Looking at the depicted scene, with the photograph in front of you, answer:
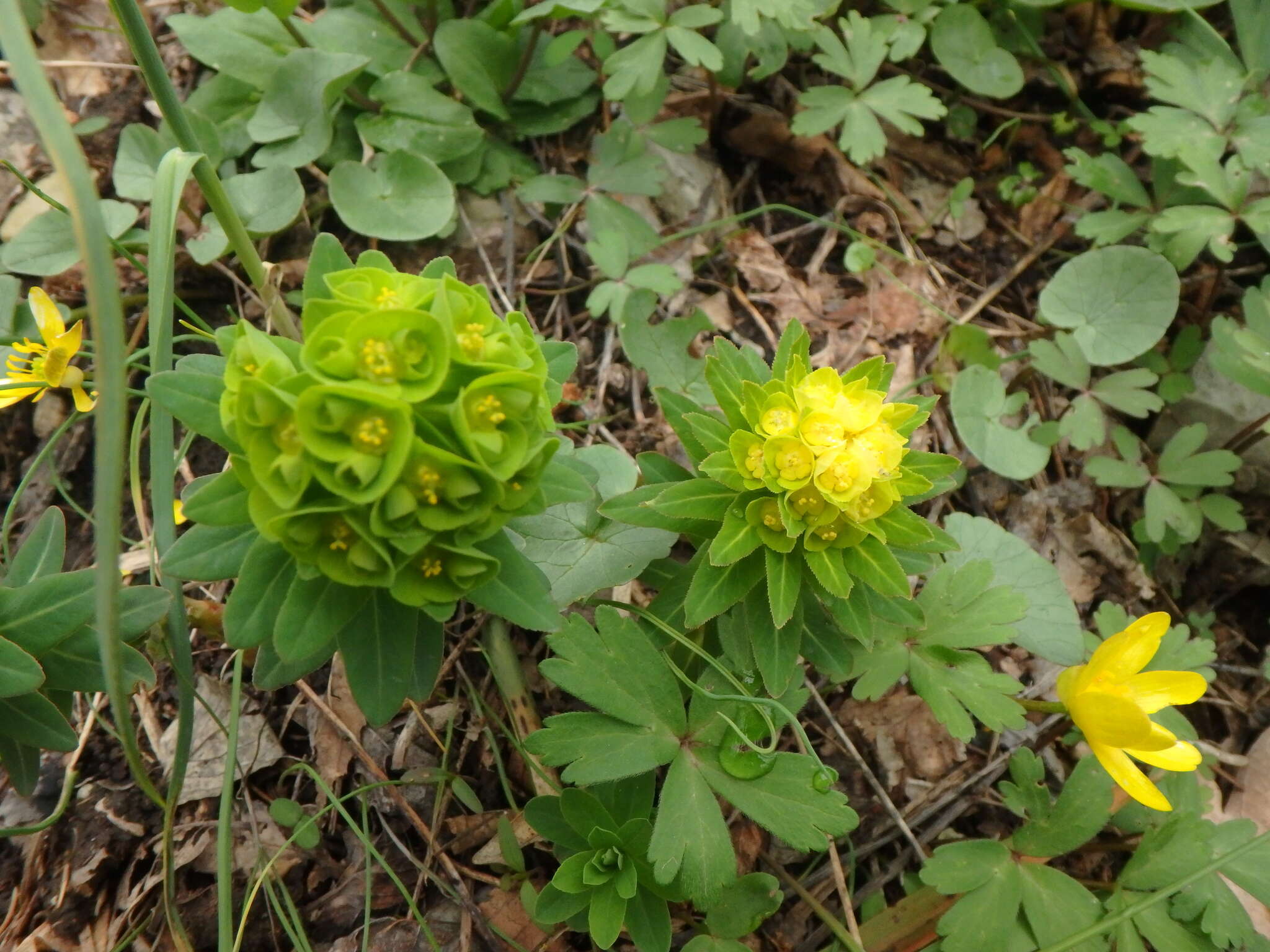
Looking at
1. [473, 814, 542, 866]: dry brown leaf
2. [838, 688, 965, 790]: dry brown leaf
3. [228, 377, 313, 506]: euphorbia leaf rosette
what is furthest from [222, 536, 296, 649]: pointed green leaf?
[838, 688, 965, 790]: dry brown leaf

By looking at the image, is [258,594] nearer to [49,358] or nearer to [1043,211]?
[49,358]

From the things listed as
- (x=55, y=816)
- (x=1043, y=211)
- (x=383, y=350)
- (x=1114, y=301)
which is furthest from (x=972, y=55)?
(x=55, y=816)

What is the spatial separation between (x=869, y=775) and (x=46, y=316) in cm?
244

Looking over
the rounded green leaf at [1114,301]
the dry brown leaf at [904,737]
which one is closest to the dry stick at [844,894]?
the dry brown leaf at [904,737]

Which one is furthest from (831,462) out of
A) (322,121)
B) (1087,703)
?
(322,121)

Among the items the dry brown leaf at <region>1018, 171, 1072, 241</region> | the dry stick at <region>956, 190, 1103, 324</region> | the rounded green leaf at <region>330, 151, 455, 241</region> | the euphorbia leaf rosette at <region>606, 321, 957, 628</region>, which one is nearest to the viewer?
the euphorbia leaf rosette at <region>606, 321, 957, 628</region>

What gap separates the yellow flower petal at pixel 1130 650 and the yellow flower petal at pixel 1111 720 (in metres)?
0.06

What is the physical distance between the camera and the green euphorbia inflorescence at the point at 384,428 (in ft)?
4.38

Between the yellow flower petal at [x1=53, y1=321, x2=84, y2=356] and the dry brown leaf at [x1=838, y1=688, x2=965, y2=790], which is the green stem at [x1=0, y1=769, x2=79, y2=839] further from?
the dry brown leaf at [x1=838, y1=688, x2=965, y2=790]

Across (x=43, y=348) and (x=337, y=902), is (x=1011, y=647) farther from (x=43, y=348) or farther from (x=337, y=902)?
(x=43, y=348)

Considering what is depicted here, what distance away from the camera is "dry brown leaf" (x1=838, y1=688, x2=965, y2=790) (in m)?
2.46

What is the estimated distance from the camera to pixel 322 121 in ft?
8.74

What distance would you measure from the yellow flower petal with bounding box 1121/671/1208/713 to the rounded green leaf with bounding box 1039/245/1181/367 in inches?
47.7

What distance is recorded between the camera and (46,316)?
6.79 ft
